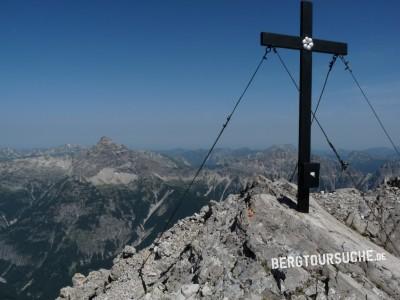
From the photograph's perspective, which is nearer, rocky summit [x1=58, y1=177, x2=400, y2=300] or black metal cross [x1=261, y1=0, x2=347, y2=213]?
rocky summit [x1=58, y1=177, x2=400, y2=300]

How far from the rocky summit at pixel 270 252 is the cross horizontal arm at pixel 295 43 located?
6.44 meters

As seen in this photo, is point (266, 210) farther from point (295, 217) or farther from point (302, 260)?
point (302, 260)

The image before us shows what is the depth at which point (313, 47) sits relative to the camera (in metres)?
17.5

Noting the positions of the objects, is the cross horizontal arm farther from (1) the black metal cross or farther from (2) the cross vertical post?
(2) the cross vertical post

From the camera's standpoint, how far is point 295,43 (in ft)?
56.3

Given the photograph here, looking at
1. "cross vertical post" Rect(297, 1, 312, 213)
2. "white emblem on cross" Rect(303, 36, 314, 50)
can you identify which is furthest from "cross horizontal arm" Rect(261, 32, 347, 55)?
"cross vertical post" Rect(297, 1, 312, 213)

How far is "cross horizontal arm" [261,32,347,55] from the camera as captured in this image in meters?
16.7

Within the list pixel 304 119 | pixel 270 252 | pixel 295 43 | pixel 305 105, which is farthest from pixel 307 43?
pixel 270 252

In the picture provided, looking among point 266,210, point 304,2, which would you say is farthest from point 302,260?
point 304,2

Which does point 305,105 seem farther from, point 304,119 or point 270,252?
point 270,252

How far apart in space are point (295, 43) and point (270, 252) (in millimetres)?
8622

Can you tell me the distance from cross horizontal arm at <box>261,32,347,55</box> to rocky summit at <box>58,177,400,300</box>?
21.1ft

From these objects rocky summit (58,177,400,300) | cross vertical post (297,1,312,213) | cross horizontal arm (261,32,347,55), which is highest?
cross horizontal arm (261,32,347,55)

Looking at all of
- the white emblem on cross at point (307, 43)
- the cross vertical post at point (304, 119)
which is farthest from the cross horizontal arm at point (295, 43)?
the cross vertical post at point (304, 119)
